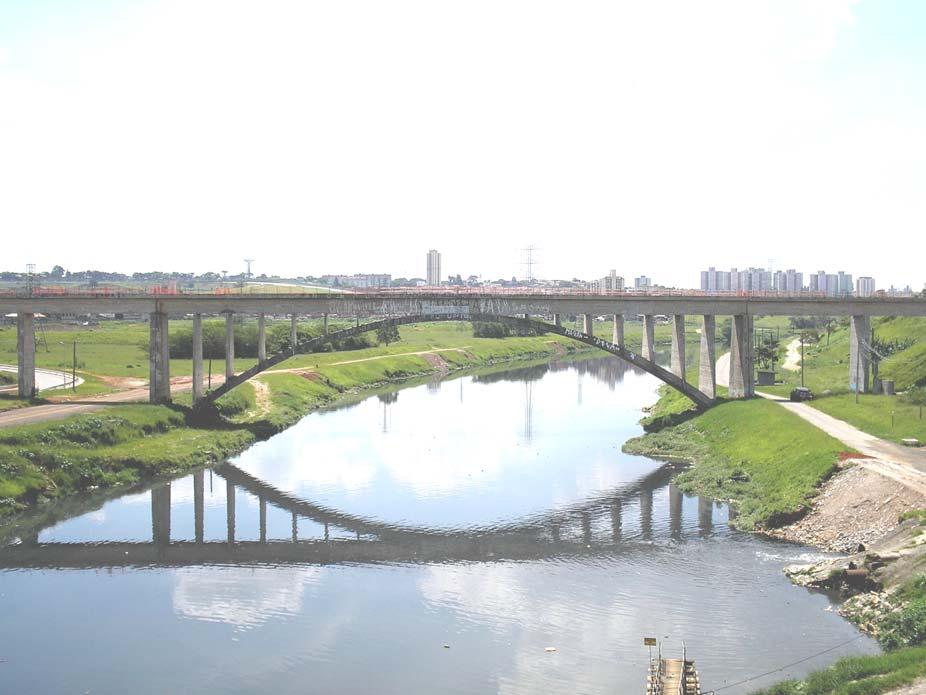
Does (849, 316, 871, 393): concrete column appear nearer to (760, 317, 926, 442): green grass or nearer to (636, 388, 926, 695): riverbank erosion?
(760, 317, 926, 442): green grass

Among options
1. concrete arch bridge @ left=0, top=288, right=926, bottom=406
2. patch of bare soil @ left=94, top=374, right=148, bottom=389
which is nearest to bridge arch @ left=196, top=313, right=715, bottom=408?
concrete arch bridge @ left=0, top=288, right=926, bottom=406

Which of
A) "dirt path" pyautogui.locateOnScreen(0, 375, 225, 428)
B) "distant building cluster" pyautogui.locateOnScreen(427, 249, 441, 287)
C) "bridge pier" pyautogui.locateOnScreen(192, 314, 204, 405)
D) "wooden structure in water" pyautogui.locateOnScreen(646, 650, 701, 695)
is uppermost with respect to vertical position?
"distant building cluster" pyautogui.locateOnScreen(427, 249, 441, 287)

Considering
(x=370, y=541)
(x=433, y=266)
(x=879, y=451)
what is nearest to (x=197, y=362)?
(x=370, y=541)

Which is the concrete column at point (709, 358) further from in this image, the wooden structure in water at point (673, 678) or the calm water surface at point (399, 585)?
the wooden structure in water at point (673, 678)

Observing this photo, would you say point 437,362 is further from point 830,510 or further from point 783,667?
point 783,667

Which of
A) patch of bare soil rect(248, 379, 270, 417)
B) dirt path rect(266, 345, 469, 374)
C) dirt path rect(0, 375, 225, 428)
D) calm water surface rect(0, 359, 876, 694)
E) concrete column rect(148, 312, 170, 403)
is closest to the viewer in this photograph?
calm water surface rect(0, 359, 876, 694)

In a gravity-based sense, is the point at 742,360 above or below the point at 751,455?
above

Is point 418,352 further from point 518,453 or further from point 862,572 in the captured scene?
point 862,572
